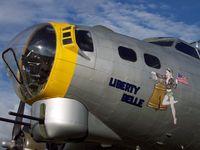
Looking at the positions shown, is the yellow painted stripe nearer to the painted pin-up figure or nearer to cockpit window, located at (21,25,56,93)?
cockpit window, located at (21,25,56,93)

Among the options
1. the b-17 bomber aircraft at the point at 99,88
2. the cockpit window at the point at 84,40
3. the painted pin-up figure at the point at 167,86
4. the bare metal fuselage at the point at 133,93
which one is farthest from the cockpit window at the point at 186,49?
the cockpit window at the point at 84,40

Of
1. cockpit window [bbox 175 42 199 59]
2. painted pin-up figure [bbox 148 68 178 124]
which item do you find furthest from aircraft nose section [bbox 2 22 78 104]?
cockpit window [bbox 175 42 199 59]

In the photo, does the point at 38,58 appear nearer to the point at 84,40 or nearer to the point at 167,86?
the point at 84,40

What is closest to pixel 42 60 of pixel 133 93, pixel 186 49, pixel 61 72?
pixel 61 72

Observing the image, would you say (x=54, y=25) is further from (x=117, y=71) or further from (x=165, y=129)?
(x=165, y=129)

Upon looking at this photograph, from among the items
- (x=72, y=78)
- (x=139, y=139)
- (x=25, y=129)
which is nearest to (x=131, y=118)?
(x=139, y=139)

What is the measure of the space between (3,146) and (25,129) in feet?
3.35

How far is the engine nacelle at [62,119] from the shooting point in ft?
25.4

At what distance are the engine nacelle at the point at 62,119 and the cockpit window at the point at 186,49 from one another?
11.9 ft

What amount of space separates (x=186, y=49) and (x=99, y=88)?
3649 millimetres

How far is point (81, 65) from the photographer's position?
796cm

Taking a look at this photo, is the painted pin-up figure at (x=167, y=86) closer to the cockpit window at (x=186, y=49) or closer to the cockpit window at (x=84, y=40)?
the cockpit window at (x=84, y=40)

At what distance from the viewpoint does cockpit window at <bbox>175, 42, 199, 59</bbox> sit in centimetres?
1041

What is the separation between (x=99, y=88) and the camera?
8000 mm
